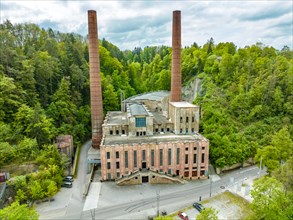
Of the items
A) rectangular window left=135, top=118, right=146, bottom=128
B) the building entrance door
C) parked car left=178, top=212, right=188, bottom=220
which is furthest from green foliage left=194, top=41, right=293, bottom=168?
parked car left=178, top=212, right=188, bottom=220

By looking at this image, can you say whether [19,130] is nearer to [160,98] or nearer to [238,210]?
[160,98]

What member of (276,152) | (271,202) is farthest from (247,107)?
(271,202)

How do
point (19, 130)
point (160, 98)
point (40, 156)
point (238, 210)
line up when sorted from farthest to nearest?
point (160, 98) → point (19, 130) → point (40, 156) → point (238, 210)

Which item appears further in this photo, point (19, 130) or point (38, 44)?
point (38, 44)

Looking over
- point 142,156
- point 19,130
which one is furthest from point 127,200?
point 19,130

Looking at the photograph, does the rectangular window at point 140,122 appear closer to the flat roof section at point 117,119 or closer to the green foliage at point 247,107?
the flat roof section at point 117,119

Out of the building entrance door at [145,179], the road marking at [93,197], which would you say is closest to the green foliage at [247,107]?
the building entrance door at [145,179]
